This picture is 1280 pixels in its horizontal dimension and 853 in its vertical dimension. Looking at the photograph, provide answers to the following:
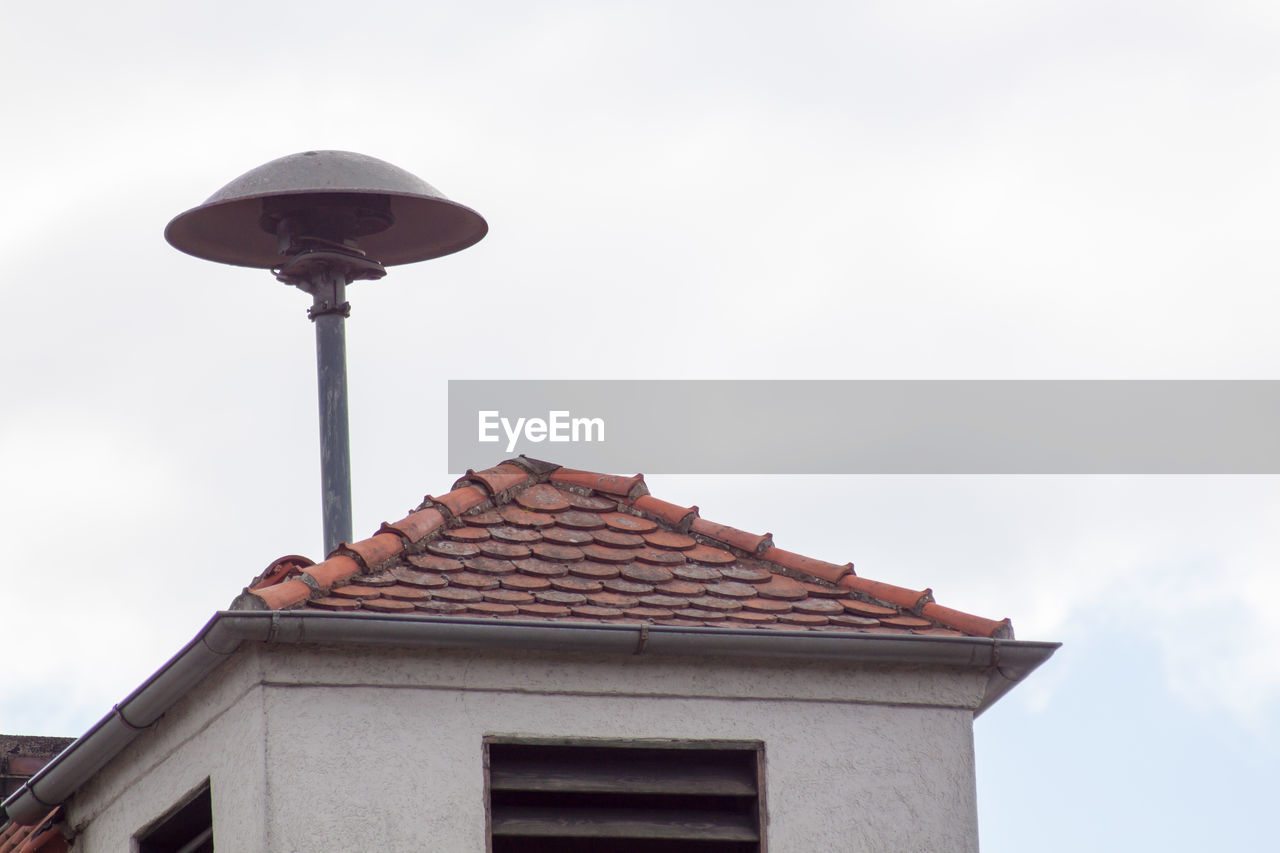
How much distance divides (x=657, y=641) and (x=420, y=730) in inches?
43.3

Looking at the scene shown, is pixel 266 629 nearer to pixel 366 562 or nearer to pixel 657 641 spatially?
pixel 366 562

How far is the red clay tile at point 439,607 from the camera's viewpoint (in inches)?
430

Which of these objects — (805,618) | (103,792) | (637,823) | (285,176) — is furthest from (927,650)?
(285,176)

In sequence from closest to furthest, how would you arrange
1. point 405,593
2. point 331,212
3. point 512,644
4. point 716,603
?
1. point 512,644
2. point 405,593
3. point 716,603
4. point 331,212

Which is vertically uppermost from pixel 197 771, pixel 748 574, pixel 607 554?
pixel 607 554

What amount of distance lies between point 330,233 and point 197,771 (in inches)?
167

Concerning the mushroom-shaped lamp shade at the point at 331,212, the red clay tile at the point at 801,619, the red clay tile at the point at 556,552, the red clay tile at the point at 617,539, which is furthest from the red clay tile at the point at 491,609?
the mushroom-shaped lamp shade at the point at 331,212

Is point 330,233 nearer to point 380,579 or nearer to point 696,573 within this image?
point 380,579

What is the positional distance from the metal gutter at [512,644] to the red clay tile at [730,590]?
519 mm

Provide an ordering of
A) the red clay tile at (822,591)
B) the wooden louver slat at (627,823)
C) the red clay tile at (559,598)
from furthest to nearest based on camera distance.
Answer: the red clay tile at (822,591), the red clay tile at (559,598), the wooden louver slat at (627,823)

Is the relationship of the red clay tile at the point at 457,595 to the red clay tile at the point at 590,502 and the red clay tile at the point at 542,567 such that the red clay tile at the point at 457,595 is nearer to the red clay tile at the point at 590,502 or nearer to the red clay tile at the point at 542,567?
the red clay tile at the point at 542,567

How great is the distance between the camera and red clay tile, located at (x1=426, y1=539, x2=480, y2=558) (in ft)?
37.8

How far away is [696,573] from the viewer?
1169 cm

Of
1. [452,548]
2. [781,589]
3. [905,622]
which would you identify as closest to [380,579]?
[452,548]
